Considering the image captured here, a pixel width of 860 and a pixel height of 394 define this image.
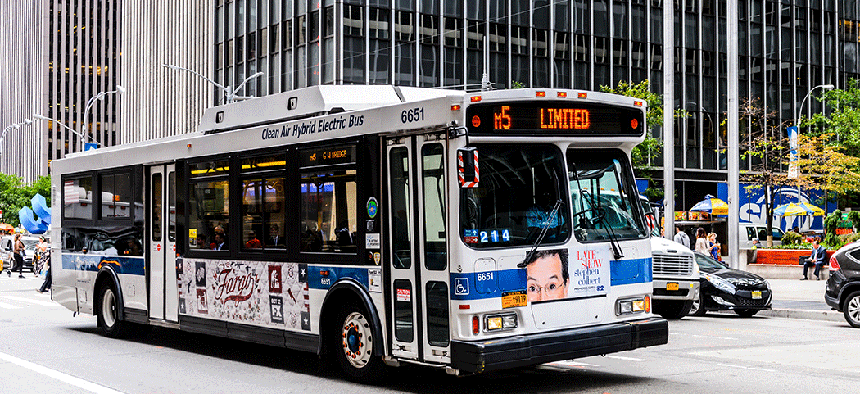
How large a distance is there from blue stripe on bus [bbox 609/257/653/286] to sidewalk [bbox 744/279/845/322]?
10.6 meters

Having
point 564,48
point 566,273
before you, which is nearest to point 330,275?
point 566,273

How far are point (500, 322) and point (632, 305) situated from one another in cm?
170

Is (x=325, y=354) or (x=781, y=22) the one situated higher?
(x=781, y=22)

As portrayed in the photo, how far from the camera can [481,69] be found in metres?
48.6

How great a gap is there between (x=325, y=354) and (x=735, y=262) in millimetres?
18715

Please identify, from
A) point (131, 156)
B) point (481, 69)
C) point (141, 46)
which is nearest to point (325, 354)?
point (131, 156)

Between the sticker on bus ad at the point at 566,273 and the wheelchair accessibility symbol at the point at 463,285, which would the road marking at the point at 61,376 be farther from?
the sticker on bus ad at the point at 566,273

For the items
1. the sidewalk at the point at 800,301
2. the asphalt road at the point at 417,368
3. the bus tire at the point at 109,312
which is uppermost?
the bus tire at the point at 109,312

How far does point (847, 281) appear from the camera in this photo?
16781mm

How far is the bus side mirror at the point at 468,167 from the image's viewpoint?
8.34m

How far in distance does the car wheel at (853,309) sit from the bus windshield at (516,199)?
31.7 ft

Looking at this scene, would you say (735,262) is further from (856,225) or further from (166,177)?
(856,225)

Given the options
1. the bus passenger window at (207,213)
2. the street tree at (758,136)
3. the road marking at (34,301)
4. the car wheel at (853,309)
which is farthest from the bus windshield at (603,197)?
the street tree at (758,136)

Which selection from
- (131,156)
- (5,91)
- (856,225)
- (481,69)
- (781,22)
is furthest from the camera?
(5,91)
